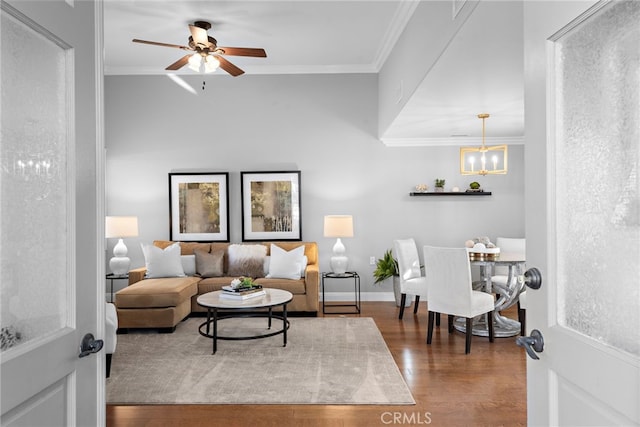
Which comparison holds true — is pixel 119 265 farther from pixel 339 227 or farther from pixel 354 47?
pixel 354 47

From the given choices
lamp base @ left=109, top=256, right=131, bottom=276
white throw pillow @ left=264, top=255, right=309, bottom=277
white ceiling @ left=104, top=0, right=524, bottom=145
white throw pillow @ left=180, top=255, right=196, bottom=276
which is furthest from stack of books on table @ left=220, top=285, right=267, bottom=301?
white ceiling @ left=104, top=0, right=524, bottom=145

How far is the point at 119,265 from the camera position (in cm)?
573

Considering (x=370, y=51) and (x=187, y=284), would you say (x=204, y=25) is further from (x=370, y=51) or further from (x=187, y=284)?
(x=187, y=284)

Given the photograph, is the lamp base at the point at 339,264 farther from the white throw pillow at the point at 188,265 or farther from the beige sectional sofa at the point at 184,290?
the white throw pillow at the point at 188,265

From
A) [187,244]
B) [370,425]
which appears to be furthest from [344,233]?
[370,425]

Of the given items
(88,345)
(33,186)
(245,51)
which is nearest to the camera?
(33,186)

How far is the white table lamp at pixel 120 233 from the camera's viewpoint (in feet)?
18.4

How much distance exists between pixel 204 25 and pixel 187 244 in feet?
9.19

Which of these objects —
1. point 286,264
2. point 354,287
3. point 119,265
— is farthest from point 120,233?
point 354,287

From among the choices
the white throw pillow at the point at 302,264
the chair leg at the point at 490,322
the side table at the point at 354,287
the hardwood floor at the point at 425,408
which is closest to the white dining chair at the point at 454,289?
the chair leg at the point at 490,322

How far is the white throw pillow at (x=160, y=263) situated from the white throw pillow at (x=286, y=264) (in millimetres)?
1156

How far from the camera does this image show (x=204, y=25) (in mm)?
4684

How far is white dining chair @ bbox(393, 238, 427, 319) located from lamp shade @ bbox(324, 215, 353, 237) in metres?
0.68

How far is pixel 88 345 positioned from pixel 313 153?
5.30 metres
